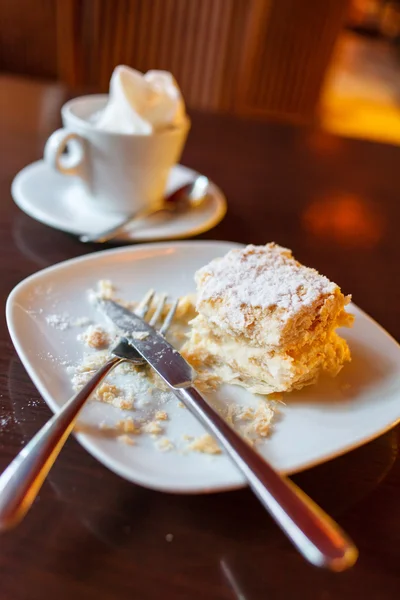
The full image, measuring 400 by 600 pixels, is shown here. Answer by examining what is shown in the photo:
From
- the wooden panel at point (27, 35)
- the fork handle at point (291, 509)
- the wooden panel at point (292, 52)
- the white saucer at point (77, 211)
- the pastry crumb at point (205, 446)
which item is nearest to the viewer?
the fork handle at point (291, 509)

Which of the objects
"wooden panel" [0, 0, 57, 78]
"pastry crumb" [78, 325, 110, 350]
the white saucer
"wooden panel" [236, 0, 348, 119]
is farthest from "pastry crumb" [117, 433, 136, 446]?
"wooden panel" [236, 0, 348, 119]

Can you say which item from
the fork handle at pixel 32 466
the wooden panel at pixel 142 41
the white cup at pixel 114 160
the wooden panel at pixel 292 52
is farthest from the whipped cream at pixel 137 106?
the wooden panel at pixel 292 52

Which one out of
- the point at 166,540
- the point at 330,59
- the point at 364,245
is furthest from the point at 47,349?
the point at 330,59

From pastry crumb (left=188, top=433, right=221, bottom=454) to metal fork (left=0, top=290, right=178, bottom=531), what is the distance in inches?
4.0

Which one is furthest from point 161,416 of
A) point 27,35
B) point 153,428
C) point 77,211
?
point 27,35

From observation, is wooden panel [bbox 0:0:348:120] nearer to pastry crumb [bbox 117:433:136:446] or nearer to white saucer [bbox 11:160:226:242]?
white saucer [bbox 11:160:226:242]

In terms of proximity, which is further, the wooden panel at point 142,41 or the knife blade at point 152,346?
the wooden panel at point 142,41

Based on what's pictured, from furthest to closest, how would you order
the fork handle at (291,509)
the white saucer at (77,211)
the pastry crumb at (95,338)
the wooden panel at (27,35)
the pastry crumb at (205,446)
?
the wooden panel at (27,35), the white saucer at (77,211), the pastry crumb at (95,338), the pastry crumb at (205,446), the fork handle at (291,509)

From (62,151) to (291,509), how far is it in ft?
2.19

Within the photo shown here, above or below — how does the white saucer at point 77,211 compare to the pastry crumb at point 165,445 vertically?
below

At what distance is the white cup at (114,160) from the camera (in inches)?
31.5

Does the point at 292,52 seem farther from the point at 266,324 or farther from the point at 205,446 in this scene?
the point at 205,446

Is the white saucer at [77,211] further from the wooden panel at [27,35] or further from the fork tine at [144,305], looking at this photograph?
the wooden panel at [27,35]

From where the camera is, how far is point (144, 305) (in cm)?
63
